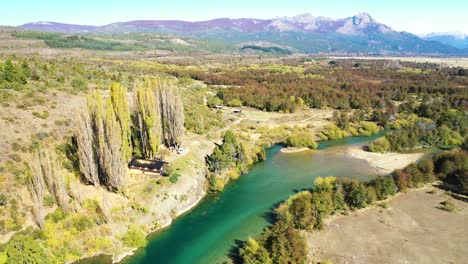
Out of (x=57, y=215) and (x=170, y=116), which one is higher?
(x=170, y=116)

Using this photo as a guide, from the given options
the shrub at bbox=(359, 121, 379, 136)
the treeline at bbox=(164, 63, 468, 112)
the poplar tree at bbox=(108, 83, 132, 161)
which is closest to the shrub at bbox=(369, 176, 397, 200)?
the poplar tree at bbox=(108, 83, 132, 161)

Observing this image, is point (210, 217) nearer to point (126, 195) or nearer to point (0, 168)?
point (126, 195)

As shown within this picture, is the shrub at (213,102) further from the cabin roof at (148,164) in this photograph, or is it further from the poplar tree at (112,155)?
the poplar tree at (112,155)

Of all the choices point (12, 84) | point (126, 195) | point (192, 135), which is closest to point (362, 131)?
point (192, 135)

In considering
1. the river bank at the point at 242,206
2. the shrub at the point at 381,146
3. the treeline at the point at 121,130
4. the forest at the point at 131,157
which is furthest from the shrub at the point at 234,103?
the treeline at the point at 121,130

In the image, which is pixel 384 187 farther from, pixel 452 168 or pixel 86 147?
pixel 86 147

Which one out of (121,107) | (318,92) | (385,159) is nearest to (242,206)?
(121,107)
